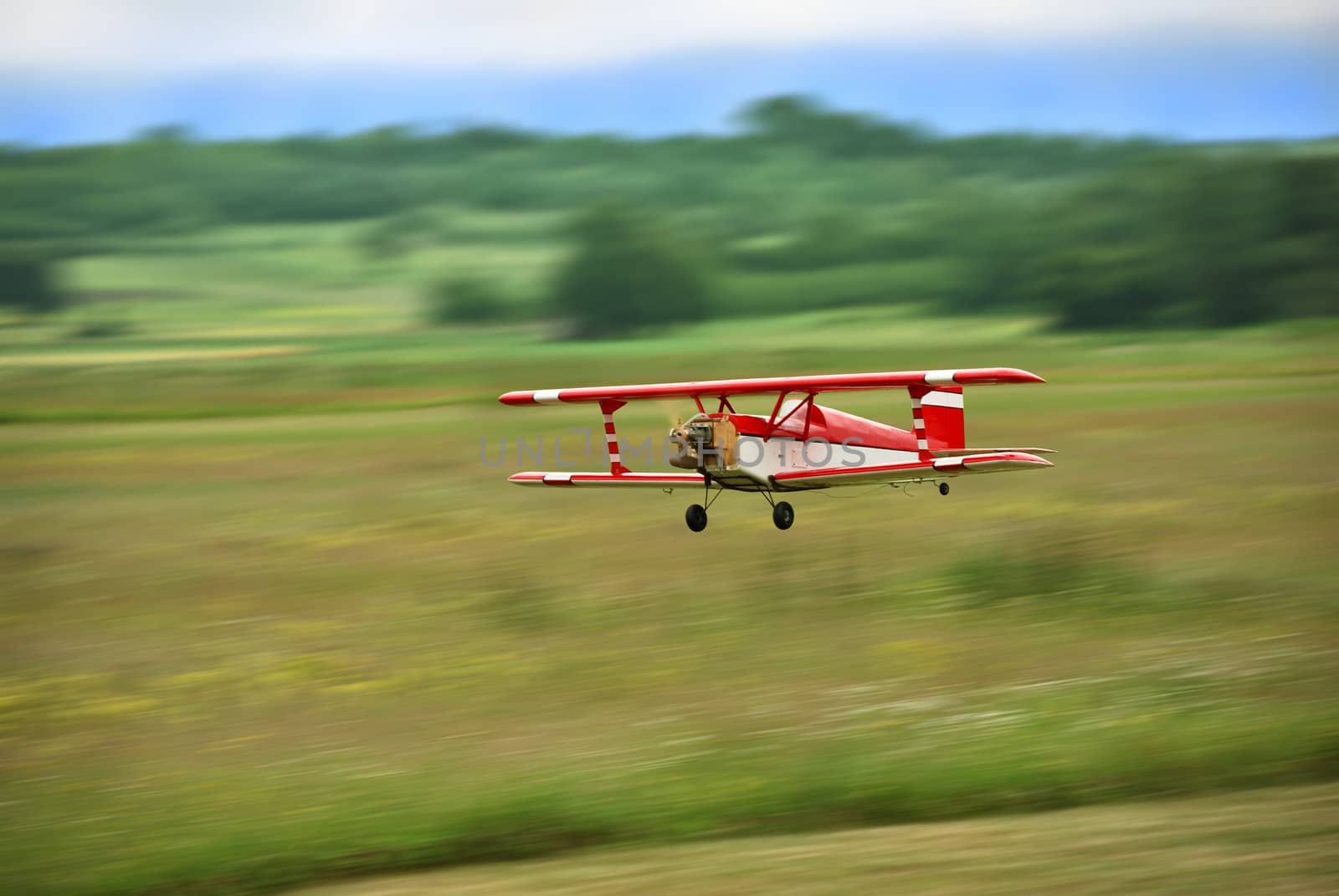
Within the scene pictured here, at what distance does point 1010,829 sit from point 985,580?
967cm

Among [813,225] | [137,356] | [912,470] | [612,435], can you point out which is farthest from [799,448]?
[813,225]

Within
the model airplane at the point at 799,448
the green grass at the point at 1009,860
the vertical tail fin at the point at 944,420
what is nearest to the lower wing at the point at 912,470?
the model airplane at the point at 799,448

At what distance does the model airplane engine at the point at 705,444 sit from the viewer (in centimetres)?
1878

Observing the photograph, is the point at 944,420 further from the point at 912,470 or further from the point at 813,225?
the point at 813,225

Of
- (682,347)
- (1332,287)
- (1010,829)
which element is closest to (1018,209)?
(1332,287)

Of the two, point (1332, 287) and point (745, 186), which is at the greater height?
point (745, 186)

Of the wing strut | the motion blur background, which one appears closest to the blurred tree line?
the motion blur background

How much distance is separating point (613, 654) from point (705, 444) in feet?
15.8

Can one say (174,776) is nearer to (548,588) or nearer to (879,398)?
(548,588)

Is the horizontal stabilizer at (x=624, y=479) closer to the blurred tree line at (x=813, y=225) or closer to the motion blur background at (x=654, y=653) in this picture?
the motion blur background at (x=654, y=653)

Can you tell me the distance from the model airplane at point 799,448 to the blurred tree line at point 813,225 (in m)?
85.4

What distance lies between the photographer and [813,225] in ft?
522

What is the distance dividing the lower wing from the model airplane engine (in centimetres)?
78

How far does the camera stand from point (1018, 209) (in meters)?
158
